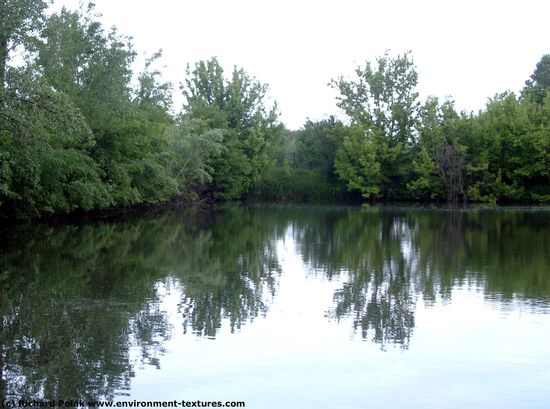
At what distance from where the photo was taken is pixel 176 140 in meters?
45.7

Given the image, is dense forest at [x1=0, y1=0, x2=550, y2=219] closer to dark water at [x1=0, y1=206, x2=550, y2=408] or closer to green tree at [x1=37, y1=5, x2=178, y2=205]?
green tree at [x1=37, y1=5, x2=178, y2=205]

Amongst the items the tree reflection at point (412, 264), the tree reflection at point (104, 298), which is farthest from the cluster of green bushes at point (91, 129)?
the tree reflection at point (412, 264)

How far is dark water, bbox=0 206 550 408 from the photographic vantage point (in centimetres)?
735

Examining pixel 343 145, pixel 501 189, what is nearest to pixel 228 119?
pixel 343 145

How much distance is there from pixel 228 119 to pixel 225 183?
21.4ft

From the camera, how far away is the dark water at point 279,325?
289 inches

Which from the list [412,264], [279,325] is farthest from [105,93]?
[279,325]

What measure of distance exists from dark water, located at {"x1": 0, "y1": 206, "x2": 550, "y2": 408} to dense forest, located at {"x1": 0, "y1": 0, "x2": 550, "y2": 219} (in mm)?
12093

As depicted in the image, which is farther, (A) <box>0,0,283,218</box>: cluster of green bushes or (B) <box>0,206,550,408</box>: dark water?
(A) <box>0,0,283,218</box>: cluster of green bushes

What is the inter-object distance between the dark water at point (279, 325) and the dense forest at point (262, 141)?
12.1m

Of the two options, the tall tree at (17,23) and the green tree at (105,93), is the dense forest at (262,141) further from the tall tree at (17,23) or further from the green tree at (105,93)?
the tall tree at (17,23)

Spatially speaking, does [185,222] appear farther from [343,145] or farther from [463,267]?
[343,145]

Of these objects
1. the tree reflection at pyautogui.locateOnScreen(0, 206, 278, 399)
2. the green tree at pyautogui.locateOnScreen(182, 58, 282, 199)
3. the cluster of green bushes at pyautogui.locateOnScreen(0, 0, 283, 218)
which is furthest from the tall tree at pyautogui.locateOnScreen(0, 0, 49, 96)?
the green tree at pyautogui.locateOnScreen(182, 58, 282, 199)

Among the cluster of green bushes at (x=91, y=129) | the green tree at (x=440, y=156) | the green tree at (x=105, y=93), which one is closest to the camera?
the cluster of green bushes at (x=91, y=129)
